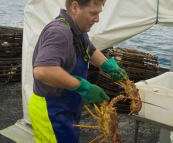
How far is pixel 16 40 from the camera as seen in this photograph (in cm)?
625

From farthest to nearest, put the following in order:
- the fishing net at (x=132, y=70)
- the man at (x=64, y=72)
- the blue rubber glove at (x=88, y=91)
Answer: the fishing net at (x=132, y=70), the blue rubber glove at (x=88, y=91), the man at (x=64, y=72)

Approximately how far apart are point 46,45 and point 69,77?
0.97 ft

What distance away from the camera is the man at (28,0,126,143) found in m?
2.22

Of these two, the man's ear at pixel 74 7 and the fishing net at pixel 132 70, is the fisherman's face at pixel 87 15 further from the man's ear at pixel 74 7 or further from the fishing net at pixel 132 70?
the fishing net at pixel 132 70

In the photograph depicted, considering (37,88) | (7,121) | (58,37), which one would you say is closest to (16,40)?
(7,121)

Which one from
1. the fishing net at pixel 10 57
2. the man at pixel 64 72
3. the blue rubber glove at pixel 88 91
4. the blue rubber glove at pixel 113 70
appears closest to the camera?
the man at pixel 64 72

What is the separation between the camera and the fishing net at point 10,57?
6.13 m

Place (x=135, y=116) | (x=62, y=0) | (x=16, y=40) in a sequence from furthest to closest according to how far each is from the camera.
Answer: (x=16, y=40), (x=62, y=0), (x=135, y=116)

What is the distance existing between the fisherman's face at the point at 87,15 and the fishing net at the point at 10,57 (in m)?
3.87

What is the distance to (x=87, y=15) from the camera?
2436mm

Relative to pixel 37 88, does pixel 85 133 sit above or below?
below

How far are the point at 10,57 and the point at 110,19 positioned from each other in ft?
10.3

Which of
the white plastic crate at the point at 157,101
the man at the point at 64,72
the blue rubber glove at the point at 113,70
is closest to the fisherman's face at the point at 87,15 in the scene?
the man at the point at 64,72

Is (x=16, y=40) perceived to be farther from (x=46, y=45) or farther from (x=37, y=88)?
(x=46, y=45)
